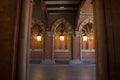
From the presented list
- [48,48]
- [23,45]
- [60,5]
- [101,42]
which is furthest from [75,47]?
[23,45]

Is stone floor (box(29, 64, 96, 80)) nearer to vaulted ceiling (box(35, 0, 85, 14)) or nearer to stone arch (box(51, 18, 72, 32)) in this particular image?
vaulted ceiling (box(35, 0, 85, 14))

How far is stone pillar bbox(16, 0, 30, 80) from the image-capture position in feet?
9.47

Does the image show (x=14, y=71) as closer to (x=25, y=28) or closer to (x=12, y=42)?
(x=12, y=42)

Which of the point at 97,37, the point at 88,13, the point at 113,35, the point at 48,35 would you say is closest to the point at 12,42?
the point at 97,37

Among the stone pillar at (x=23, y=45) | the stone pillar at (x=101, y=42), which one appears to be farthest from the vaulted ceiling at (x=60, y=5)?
the stone pillar at (x=101, y=42)

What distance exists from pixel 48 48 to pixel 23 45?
33.7ft

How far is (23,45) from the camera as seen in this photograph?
299 centimetres

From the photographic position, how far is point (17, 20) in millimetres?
2990

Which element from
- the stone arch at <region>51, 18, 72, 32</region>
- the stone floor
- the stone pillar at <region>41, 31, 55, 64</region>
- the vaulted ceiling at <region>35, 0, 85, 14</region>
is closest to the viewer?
the stone floor

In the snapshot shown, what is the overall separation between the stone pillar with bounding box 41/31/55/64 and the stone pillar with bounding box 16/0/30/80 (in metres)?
9.91

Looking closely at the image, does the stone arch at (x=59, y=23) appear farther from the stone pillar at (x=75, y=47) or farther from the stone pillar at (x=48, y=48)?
the stone pillar at (x=75, y=47)

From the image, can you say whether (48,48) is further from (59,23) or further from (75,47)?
(59,23)

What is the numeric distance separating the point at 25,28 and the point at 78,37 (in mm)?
10524

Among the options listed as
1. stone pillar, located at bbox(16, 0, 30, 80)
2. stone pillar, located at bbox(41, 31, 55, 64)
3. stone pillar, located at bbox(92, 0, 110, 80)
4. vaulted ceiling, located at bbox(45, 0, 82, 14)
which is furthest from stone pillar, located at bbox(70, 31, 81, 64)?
stone pillar, located at bbox(16, 0, 30, 80)
